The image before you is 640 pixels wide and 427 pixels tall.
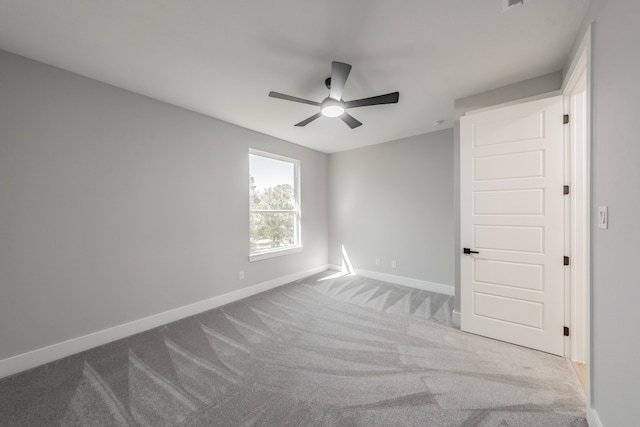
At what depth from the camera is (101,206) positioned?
240cm

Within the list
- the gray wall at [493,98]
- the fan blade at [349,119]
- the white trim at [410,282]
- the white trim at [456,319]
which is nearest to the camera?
the gray wall at [493,98]

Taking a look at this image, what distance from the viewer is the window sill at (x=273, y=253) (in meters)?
3.84

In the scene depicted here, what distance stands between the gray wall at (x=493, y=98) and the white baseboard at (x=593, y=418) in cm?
133

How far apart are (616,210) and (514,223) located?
1.26 meters

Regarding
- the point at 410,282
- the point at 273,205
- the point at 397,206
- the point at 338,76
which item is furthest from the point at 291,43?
the point at 410,282

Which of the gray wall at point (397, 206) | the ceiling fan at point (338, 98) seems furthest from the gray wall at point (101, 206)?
the gray wall at point (397, 206)

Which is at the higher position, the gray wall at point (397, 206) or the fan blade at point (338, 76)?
the fan blade at point (338, 76)

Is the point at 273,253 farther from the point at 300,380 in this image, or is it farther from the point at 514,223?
the point at 514,223

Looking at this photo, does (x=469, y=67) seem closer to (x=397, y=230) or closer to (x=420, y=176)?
(x=420, y=176)

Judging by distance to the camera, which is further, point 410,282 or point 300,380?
point 410,282

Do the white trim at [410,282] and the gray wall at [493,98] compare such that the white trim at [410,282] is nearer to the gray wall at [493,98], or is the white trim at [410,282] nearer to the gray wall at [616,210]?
the gray wall at [493,98]

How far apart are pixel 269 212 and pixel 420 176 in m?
2.67

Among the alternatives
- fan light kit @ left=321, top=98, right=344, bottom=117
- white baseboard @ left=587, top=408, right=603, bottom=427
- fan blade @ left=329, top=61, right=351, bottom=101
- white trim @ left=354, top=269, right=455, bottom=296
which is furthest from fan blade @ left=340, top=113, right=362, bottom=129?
white trim @ left=354, top=269, right=455, bottom=296

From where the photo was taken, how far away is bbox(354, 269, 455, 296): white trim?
12.6 feet
